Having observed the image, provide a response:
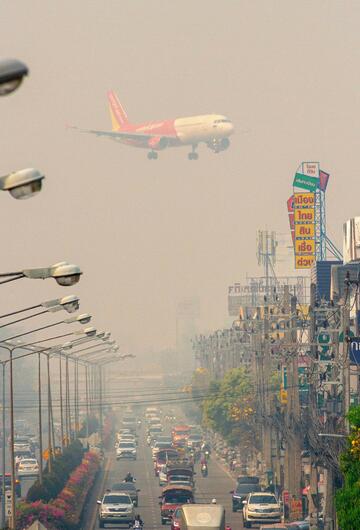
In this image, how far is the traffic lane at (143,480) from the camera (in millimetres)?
92106

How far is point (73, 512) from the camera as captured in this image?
3196 inches

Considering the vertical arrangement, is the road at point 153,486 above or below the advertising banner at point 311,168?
below

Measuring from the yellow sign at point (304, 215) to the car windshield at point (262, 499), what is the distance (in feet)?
256

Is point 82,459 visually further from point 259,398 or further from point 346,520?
point 346,520

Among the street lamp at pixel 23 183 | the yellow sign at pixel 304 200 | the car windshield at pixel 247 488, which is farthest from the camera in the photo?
the yellow sign at pixel 304 200

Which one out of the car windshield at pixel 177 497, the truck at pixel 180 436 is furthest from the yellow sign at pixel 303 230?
the car windshield at pixel 177 497

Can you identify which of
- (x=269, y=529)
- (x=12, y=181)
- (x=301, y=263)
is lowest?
(x=269, y=529)

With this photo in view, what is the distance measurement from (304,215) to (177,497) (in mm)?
75510

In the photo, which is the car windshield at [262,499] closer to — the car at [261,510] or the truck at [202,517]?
the car at [261,510]

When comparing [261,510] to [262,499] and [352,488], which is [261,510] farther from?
[352,488]

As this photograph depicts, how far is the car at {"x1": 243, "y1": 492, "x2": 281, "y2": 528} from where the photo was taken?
82562 millimetres

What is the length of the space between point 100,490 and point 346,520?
218ft

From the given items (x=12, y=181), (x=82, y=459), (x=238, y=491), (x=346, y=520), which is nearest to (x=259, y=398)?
(x=82, y=459)

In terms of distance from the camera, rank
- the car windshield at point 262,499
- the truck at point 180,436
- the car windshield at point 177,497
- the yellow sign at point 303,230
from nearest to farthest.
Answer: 1. the car windshield at point 262,499
2. the car windshield at point 177,497
3. the yellow sign at point 303,230
4. the truck at point 180,436
